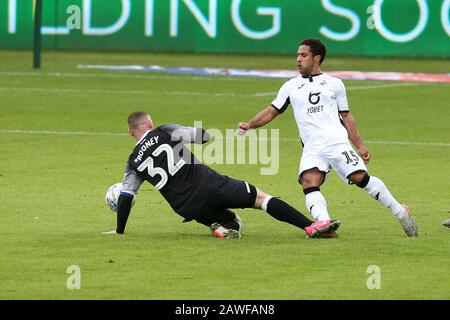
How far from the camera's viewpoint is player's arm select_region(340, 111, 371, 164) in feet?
41.1

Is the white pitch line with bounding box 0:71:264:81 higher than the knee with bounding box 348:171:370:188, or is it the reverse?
the knee with bounding box 348:171:370:188

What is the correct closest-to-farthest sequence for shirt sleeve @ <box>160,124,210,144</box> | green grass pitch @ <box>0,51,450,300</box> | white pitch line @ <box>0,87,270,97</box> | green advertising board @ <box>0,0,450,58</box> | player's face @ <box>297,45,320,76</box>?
green grass pitch @ <box>0,51,450,300</box>, shirt sleeve @ <box>160,124,210,144</box>, player's face @ <box>297,45,320,76</box>, white pitch line @ <box>0,87,270,97</box>, green advertising board @ <box>0,0,450,58</box>

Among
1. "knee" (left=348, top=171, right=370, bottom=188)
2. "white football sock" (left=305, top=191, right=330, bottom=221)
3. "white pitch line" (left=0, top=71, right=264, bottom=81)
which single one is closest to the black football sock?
"white football sock" (left=305, top=191, right=330, bottom=221)

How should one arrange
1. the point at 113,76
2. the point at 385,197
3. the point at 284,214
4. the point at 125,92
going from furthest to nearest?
the point at 113,76 < the point at 125,92 < the point at 385,197 < the point at 284,214

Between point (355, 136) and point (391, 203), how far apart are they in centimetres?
71

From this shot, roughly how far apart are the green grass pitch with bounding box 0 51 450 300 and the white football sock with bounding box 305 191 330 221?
0.23 m

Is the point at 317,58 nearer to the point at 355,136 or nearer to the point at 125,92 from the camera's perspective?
the point at 355,136

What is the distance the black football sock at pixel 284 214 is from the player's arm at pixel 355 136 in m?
0.80

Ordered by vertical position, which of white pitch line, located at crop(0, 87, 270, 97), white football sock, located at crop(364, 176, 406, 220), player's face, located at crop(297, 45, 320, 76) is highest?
player's face, located at crop(297, 45, 320, 76)

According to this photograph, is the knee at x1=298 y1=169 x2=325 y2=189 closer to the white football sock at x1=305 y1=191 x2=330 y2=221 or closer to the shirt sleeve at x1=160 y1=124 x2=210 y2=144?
the white football sock at x1=305 y1=191 x2=330 y2=221

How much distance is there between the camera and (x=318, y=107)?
12.7 meters

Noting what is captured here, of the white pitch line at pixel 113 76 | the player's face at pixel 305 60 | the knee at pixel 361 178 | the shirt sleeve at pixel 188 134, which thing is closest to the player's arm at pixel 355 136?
the knee at pixel 361 178

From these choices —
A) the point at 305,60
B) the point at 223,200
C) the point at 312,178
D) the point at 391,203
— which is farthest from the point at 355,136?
the point at 223,200
